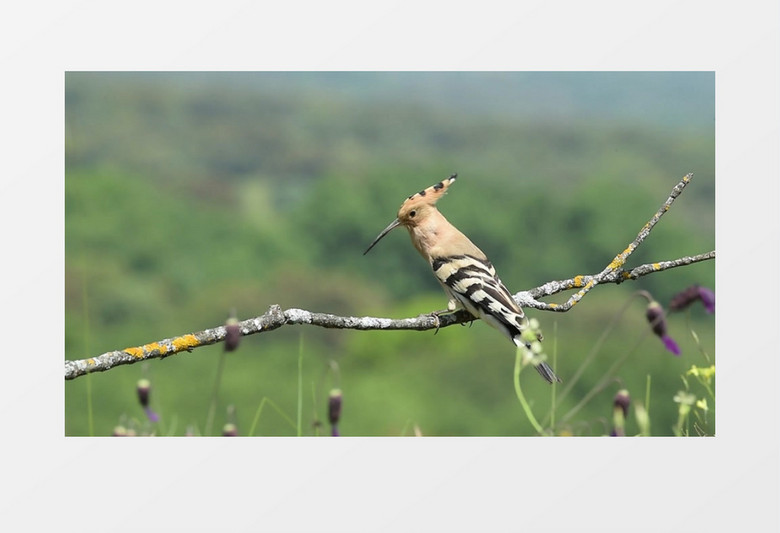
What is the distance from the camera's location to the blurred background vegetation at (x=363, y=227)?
17.1 feet

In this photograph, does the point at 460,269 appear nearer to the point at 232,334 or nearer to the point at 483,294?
the point at 483,294

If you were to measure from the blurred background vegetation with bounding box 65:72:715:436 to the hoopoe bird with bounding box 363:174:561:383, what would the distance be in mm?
328

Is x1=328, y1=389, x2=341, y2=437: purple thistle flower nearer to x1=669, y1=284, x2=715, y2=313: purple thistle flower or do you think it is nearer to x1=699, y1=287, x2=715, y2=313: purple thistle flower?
x1=669, y1=284, x2=715, y2=313: purple thistle flower

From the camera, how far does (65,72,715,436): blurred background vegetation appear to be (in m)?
5.22

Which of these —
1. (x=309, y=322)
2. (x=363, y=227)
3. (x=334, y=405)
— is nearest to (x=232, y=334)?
(x=309, y=322)

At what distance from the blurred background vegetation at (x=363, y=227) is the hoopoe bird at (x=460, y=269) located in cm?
33

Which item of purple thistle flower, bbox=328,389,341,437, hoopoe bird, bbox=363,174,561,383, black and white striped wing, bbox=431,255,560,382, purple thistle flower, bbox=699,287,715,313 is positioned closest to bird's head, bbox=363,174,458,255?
hoopoe bird, bbox=363,174,561,383

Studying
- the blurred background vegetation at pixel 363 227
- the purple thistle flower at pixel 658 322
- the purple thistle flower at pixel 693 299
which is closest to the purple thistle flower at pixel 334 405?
the blurred background vegetation at pixel 363 227

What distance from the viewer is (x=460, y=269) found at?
13.8ft

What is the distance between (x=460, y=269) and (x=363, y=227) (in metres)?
4.71
